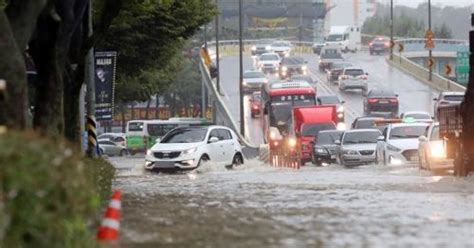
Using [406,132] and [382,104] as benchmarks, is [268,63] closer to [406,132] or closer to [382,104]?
[382,104]

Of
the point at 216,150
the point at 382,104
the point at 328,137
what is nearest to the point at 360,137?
the point at 328,137

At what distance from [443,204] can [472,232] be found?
419 cm

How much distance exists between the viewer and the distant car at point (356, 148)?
37375 millimetres

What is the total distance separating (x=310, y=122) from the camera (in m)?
46.2

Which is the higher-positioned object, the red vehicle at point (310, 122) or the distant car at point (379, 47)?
the distant car at point (379, 47)

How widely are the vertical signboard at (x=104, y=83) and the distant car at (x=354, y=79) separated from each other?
44.0 metres

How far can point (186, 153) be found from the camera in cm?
3297

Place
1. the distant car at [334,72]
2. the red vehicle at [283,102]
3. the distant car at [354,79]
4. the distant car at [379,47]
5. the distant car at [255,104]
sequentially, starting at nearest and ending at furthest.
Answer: the red vehicle at [283,102] → the distant car at [255,104] → the distant car at [354,79] → the distant car at [334,72] → the distant car at [379,47]

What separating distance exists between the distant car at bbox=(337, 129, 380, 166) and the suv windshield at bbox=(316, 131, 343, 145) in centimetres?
215

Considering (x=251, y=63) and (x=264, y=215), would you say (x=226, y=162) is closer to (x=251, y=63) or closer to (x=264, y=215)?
(x=264, y=215)

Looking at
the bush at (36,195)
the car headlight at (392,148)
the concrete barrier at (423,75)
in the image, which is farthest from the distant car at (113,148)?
the bush at (36,195)

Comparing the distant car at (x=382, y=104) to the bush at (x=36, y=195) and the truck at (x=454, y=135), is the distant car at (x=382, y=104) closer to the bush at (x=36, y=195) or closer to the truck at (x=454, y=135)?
the truck at (x=454, y=135)

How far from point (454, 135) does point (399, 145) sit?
23.3 ft

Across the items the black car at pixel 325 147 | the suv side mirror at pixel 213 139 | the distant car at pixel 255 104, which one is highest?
the distant car at pixel 255 104
